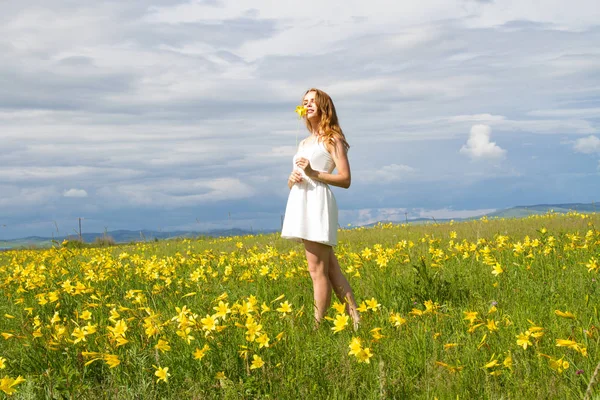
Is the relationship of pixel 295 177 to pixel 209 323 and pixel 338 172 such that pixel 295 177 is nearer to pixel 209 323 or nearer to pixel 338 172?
pixel 338 172

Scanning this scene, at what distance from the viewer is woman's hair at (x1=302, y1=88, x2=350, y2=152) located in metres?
5.71

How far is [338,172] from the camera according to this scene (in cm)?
566

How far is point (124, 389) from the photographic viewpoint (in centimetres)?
393

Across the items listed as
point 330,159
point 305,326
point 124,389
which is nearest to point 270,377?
point 124,389

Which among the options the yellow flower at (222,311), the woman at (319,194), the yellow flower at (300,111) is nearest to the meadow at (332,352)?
the yellow flower at (222,311)

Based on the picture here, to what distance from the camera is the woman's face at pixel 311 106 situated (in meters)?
5.80

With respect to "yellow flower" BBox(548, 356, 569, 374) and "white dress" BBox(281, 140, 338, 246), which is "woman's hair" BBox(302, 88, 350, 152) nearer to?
"white dress" BBox(281, 140, 338, 246)

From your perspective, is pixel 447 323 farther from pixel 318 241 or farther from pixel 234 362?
pixel 234 362

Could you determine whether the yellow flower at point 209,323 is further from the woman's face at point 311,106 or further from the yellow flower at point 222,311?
the woman's face at point 311,106

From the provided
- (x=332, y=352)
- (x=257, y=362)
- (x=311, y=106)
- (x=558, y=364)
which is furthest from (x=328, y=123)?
(x=558, y=364)

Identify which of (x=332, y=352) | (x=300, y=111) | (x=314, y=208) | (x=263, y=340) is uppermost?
(x=300, y=111)

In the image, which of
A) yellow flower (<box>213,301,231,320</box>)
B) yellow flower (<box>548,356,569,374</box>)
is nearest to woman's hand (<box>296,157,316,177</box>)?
yellow flower (<box>213,301,231,320</box>)

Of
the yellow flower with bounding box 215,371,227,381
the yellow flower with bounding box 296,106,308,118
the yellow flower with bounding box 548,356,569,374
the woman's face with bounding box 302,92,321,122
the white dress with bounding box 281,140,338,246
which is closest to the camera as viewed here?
the yellow flower with bounding box 548,356,569,374

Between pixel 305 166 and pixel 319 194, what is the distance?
36 cm
